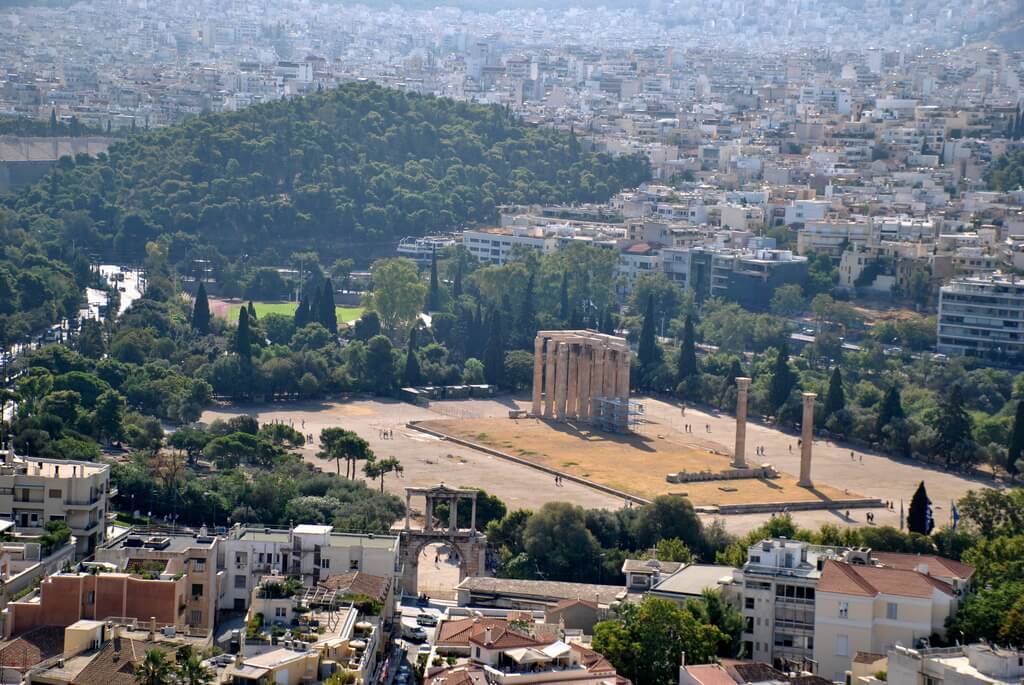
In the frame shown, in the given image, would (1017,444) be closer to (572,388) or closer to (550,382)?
(572,388)

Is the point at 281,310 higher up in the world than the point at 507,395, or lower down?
higher up

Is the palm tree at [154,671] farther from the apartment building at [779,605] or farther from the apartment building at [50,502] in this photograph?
the apartment building at [779,605]

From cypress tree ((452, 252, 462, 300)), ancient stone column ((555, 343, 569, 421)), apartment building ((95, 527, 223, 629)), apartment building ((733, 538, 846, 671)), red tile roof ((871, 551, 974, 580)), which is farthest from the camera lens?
cypress tree ((452, 252, 462, 300))

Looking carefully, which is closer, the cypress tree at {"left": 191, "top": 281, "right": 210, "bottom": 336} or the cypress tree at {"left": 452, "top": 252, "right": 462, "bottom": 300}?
the cypress tree at {"left": 191, "top": 281, "right": 210, "bottom": 336}

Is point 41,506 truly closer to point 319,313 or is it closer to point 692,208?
point 319,313

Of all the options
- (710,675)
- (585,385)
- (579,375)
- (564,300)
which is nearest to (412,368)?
(579,375)

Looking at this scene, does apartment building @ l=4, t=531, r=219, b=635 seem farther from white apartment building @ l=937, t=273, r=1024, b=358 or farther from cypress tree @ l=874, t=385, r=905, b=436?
white apartment building @ l=937, t=273, r=1024, b=358

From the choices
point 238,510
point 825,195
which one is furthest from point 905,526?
point 825,195

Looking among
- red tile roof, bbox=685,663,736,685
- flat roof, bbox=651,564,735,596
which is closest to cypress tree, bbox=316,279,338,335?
flat roof, bbox=651,564,735,596
